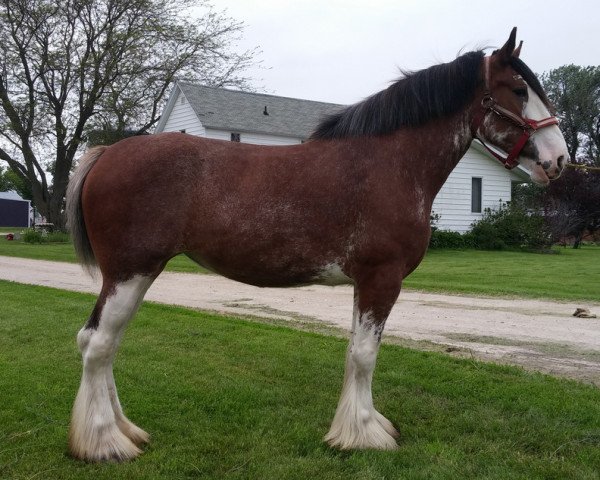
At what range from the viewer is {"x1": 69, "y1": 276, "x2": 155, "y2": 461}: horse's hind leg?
3365 millimetres

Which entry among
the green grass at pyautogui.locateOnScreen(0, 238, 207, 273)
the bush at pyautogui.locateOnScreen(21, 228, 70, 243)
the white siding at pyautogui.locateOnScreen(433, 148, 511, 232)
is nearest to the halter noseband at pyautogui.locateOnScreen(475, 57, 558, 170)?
the green grass at pyautogui.locateOnScreen(0, 238, 207, 273)

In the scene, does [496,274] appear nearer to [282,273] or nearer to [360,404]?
[360,404]

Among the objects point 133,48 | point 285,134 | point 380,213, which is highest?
point 133,48

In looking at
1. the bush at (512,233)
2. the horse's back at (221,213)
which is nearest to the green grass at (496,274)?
the bush at (512,233)

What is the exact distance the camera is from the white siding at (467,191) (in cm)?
2425

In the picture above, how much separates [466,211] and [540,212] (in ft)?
15.8

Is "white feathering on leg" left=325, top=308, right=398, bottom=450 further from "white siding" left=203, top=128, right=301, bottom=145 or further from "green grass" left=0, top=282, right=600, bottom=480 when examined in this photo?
"white siding" left=203, top=128, right=301, bottom=145

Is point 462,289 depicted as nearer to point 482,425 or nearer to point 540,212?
point 482,425

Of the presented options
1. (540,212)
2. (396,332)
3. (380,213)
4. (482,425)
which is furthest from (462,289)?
(540,212)

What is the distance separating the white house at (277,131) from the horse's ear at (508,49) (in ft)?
65.6

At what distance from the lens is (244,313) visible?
8.61 m

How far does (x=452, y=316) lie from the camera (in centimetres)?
839

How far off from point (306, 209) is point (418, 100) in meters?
1.04

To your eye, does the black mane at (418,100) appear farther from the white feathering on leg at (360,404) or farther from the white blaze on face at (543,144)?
the white feathering on leg at (360,404)
